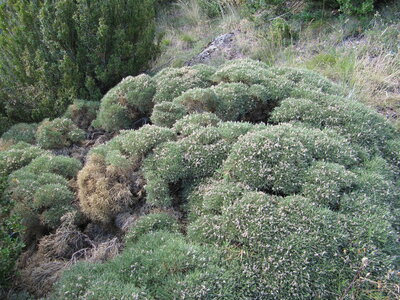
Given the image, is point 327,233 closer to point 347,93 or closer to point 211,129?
point 211,129

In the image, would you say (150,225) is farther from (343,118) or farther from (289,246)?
(343,118)

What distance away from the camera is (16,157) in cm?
526

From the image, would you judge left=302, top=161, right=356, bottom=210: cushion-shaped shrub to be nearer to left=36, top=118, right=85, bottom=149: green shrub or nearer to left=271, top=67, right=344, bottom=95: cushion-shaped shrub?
left=271, top=67, right=344, bottom=95: cushion-shaped shrub

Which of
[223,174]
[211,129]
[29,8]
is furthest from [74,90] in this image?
[223,174]

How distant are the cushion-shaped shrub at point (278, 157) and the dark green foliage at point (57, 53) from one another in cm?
394

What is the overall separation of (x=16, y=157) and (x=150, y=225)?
2586 millimetres

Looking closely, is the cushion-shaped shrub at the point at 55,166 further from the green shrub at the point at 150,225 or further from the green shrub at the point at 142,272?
the green shrub at the point at 142,272

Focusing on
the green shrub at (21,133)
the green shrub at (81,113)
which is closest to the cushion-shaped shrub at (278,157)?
the green shrub at (81,113)

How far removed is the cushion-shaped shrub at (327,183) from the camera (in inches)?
154

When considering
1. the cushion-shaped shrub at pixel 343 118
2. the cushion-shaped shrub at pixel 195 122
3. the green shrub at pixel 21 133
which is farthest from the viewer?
the green shrub at pixel 21 133

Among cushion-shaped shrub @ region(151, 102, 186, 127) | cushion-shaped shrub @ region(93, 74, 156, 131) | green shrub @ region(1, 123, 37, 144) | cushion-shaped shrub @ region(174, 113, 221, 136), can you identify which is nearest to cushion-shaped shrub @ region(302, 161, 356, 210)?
cushion-shaped shrub @ region(174, 113, 221, 136)

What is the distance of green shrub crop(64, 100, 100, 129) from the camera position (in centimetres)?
656

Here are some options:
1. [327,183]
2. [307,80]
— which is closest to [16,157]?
[327,183]

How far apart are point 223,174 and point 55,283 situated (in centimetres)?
214
